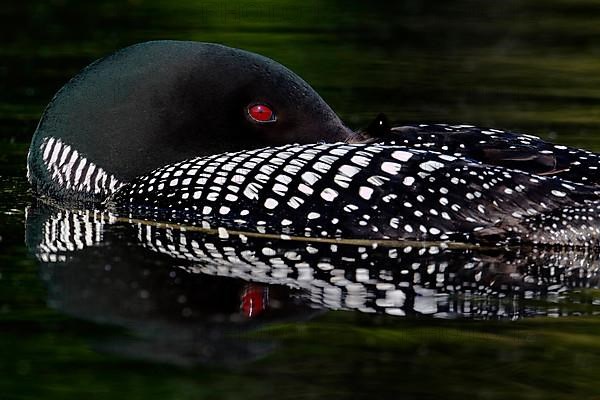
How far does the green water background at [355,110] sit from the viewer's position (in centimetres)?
430

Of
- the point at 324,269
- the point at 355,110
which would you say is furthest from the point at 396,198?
the point at 355,110

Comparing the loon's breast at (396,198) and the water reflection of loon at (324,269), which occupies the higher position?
the loon's breast at (396,198)

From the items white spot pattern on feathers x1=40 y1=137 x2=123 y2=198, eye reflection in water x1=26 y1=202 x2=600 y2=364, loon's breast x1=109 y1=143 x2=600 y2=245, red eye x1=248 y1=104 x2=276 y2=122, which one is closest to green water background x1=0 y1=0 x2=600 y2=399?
eye reflection in water x1=26 y1=202 x2=600 y2=364

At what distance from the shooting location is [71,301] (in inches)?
205

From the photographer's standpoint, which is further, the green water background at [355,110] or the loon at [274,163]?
the loon at [274,163]

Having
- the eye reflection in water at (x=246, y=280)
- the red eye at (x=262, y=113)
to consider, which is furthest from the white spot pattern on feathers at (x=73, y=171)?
the red eye at (x=262, y=113)

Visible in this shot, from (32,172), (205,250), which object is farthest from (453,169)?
(32,172)

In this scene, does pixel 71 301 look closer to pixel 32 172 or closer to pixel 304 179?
pixel 304 179

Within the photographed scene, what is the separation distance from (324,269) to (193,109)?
1333 millimetres

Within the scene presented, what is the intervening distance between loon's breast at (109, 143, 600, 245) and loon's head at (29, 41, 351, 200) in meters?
0.42

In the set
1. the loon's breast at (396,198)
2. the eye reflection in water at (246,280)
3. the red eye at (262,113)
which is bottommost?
the eye reflection in water at (246,280)

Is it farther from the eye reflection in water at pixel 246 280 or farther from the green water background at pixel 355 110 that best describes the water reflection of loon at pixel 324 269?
the green water background at pixel 355 110

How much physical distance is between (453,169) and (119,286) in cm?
156

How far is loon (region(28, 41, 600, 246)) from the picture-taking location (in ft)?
20.0
